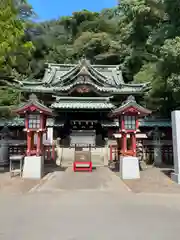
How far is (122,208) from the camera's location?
6188 mm

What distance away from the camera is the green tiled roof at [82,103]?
21.3 m

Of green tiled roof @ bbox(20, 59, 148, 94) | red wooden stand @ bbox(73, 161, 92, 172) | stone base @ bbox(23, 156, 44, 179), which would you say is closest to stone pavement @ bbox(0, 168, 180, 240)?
stone base @ bbox(23, 156, 44, 179)

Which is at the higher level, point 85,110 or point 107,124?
point 85,110

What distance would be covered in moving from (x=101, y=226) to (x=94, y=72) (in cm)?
2093

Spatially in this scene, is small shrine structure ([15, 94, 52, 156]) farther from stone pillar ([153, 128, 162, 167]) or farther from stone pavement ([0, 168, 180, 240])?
stone pillar ([153, 128, 162, 167])

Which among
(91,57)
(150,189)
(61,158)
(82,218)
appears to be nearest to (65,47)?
(91,57)

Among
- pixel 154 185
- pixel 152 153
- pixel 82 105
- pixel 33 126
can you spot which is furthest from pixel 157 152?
pixel 33 126

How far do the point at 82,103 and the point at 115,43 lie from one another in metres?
18.7

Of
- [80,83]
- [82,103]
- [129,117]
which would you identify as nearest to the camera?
[129,117]

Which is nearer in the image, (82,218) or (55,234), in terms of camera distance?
(55,234)

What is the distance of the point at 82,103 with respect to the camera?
22594 millimetres

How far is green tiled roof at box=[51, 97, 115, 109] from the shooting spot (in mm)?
21344

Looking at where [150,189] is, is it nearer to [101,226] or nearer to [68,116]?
[101,226]

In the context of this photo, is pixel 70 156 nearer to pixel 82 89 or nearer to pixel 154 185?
pixel 82 89
